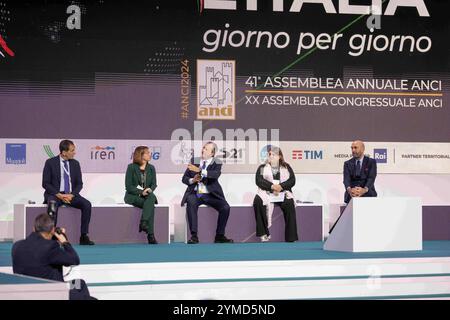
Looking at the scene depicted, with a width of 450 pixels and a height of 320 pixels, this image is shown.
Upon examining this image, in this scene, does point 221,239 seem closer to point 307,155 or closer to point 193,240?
point 193,240

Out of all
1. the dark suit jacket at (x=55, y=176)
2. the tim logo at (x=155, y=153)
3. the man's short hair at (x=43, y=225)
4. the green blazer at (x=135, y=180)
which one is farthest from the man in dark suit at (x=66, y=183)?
the man's short hair at (x=43, y=225)

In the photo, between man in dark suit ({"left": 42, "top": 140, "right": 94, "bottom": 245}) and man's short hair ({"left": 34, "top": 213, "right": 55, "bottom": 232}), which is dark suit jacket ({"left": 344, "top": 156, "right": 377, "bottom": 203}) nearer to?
man in dark suit ({"left": 42, "top": 140, "right": 94, "bottom": 245})

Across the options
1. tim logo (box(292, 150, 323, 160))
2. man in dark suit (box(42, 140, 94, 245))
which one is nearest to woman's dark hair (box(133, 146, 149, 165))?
man in dark suit (box(42, 140, 94, 245))

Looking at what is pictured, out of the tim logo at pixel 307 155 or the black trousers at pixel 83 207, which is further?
the tim logo at pixel 307 155

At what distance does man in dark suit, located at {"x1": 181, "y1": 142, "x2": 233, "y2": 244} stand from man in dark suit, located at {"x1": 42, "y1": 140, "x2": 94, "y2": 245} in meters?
1.14

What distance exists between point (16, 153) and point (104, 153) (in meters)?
1.03

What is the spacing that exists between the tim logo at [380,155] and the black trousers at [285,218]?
1643 mm

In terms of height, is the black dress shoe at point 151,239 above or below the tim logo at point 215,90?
below

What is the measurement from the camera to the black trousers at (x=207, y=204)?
9.43 meters

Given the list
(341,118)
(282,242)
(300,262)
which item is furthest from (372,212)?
(341,118)

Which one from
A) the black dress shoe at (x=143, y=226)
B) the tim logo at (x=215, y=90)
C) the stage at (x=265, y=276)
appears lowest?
the stage at (x=265, y=276)

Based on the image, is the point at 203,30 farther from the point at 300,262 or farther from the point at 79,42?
the point at 300,262

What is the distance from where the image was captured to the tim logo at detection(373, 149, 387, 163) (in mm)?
10867

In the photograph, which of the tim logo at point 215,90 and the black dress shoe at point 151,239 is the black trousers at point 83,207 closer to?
the black dress shoe at point 151,239
